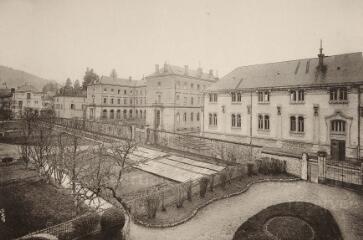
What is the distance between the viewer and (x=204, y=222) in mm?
13516

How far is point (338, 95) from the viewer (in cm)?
2661

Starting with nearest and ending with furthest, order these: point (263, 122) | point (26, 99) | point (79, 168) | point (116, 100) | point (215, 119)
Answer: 1. point (79, 168)
2. point (263, 122)
3. point (215, 119)
4. point (116, 100)
5. point (26, 99)

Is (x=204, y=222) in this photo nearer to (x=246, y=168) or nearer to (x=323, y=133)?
(x=246, y=168)

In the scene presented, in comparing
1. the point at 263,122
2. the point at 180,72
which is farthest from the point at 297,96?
the point at 180,72

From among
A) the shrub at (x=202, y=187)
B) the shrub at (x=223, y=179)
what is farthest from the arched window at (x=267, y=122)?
the shrub at (x=202, y=187)

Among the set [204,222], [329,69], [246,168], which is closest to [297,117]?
[329,69]

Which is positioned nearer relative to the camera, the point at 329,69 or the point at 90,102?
the point at 329,69

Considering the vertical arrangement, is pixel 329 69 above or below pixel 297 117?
above

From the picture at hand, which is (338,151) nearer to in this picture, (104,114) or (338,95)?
(338,95)

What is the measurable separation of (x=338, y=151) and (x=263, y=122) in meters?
8.90

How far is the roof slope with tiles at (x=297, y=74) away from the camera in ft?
89.6

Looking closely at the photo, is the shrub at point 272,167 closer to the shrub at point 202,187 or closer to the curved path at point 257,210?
the curved path at point 257,210

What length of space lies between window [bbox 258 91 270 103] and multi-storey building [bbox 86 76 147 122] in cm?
4149

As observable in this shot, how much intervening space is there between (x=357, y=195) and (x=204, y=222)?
35.5 ft
